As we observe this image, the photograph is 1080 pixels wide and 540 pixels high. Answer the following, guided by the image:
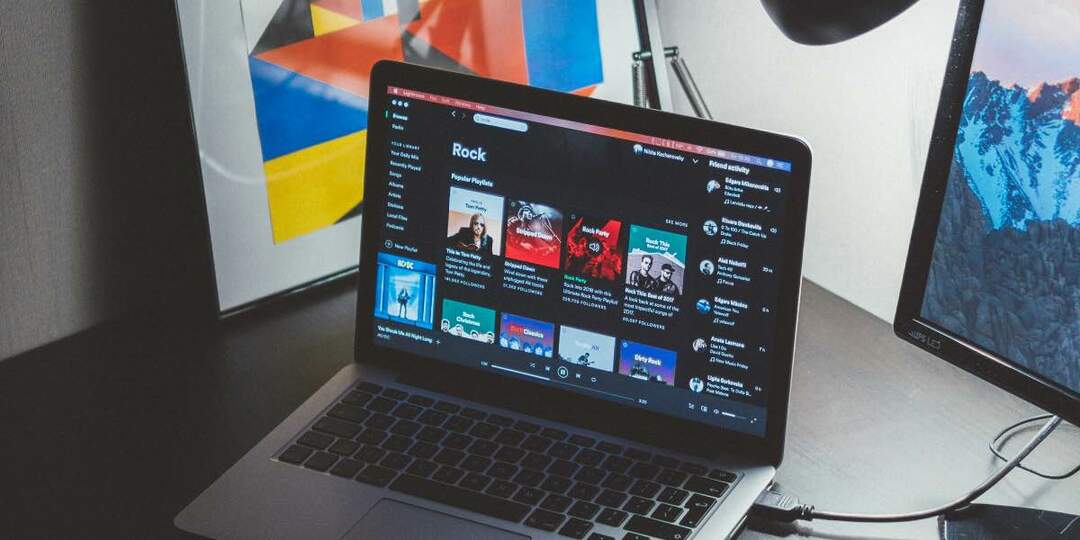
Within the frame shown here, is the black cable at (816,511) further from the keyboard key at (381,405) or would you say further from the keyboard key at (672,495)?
the keyboard key at (381,405)

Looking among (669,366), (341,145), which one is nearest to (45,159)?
(341,145)

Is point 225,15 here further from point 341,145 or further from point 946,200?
point 946,200

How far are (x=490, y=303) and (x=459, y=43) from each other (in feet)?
1.43

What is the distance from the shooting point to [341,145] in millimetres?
1343

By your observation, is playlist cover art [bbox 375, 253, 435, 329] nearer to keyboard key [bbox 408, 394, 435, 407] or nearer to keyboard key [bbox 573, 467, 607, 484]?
keyboard key [bbox 408, 394, 435, 407]

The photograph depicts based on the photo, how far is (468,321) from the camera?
3.72 ft

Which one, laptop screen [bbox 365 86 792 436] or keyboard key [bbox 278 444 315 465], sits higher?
laptop screen [bbox 365 86 792 436]

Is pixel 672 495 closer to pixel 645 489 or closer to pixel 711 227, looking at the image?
pixel 645 489

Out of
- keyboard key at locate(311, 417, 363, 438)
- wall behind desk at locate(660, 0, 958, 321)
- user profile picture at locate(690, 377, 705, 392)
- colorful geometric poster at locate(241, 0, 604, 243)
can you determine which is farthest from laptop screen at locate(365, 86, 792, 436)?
wall behind desk at locate(660, 0, 958, 321)

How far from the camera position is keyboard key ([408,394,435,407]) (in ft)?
3.69

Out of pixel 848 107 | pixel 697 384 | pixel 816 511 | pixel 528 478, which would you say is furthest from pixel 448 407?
pixel 848 107

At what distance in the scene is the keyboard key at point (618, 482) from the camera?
1.02 m

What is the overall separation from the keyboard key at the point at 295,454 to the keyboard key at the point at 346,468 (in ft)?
0.11

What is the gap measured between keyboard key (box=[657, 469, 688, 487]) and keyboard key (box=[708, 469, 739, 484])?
0.02 metres
